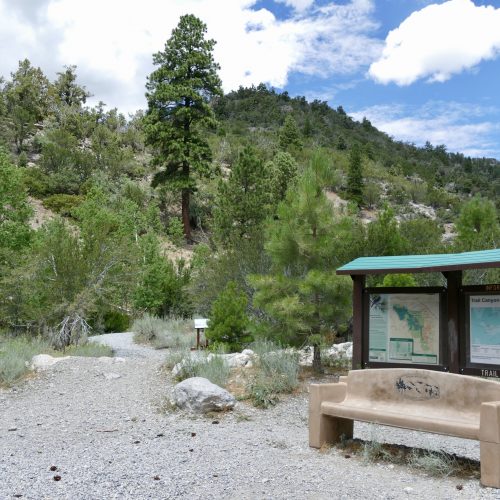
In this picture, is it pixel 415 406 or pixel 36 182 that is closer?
pixel 415 406

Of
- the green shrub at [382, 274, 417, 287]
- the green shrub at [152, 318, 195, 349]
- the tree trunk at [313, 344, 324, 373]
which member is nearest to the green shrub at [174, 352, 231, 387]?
the tree trunk at [313, 344, 324, 373]

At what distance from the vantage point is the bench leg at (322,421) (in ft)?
18.8

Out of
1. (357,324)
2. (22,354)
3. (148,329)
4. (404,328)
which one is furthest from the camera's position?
(148,329)

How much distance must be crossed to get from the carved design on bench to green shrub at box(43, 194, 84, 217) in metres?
31.5

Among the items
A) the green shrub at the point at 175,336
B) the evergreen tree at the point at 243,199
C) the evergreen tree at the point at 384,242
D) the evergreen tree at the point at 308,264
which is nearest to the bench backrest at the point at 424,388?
the evergreen tree at the point at 308,264

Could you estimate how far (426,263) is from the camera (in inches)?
284

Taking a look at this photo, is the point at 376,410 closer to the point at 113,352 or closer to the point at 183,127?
the point at 113,352

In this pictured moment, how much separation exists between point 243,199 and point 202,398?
69.7ft

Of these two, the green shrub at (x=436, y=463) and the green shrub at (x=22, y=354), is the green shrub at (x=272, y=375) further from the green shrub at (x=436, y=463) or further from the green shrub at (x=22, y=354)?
the green shrub at (x=22, y=354)

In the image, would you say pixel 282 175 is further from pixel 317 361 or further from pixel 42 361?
pixel 42 361

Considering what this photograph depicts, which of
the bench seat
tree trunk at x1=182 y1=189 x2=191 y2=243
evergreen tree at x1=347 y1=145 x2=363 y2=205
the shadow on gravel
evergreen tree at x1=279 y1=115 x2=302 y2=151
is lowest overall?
the shadow on gravel

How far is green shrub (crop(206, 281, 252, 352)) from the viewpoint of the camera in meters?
12.4

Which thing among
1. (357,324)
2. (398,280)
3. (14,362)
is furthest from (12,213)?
(357,324)

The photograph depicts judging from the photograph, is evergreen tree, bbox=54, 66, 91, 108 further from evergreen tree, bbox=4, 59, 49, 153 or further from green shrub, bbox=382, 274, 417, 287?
green shrub, bbox=382, 274, 417, 287
